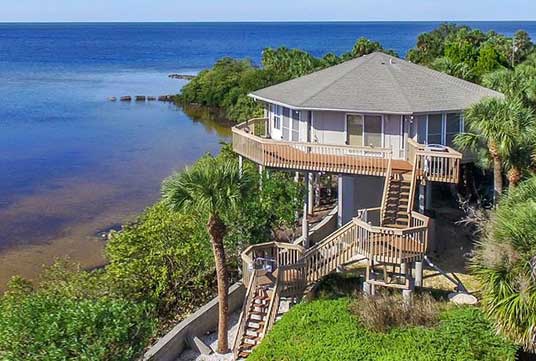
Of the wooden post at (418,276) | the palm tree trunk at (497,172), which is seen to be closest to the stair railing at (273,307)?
the wooden post at (418,276)

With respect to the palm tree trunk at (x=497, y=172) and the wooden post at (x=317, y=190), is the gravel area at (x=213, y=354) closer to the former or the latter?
the palm tree trunk at (x=497, y=172)

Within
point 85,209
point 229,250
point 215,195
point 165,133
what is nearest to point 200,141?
point 165,133

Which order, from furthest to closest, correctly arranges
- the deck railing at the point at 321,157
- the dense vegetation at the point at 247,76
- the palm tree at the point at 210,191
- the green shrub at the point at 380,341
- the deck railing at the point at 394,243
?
the dense vegetation at the point at 247,76, the deck railing at the point at 321,157, the deck railing at the point at 394,243, the palm tree at the point at 210,191, the green shrub at the point at 380,341

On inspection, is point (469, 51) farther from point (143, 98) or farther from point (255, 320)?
point (143, 98)

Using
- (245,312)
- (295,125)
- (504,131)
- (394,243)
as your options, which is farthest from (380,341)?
(295,125)

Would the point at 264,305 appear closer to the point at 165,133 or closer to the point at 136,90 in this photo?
the point at 165,133

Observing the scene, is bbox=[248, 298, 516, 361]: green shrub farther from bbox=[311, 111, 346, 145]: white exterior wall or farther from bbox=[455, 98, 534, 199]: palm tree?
bbox=[311, 111, 346, 145]: white exterior wall
